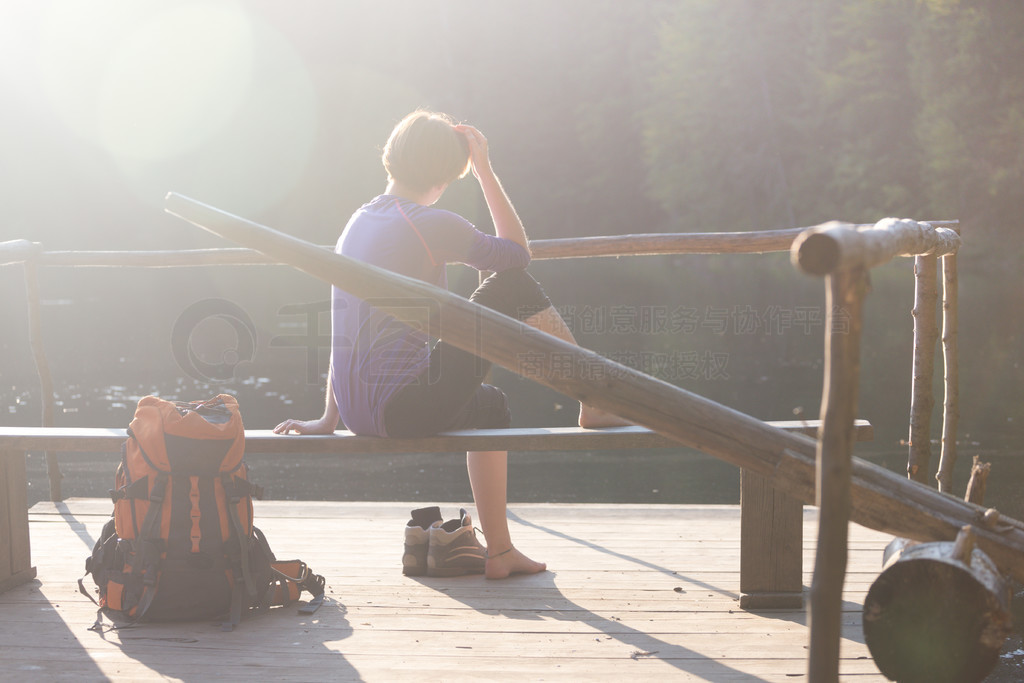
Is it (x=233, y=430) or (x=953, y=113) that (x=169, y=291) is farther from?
(x=233, y=430)

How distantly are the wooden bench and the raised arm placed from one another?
529mm

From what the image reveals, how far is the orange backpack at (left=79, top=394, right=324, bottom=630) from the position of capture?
2.48 metres

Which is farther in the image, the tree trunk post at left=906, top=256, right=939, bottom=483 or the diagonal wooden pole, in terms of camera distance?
the tree trunk post at left=906, top=256, right=939, bottom=483

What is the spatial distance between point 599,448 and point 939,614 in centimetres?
110

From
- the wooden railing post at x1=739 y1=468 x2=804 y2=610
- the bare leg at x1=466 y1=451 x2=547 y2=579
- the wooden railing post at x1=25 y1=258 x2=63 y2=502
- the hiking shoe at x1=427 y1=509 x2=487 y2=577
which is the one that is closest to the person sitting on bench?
the bare leg at x1=466 y1=451 x2=547 y2=579

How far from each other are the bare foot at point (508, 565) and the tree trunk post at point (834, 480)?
60.7 inches

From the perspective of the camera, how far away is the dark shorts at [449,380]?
2.57 metres

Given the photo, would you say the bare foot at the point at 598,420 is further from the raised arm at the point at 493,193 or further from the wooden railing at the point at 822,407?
the wooden railing at the point at 822,407

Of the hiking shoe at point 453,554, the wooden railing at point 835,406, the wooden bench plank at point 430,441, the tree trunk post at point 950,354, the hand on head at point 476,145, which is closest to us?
the wooden railing at point 835,406

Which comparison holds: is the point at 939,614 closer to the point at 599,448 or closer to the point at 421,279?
the point at 599,448

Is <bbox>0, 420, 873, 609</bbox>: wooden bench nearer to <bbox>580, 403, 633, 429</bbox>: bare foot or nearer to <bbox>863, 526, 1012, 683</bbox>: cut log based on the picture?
<bbox>580, 403, 633, 429</bbox>: bare foot

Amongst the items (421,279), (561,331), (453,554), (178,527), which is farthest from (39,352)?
(561,331)

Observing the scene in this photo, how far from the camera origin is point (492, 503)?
2.84 metres

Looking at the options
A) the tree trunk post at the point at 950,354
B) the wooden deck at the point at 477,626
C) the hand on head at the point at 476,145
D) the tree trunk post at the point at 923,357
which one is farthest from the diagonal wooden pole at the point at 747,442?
the tree trunk post at the point at 950,354
